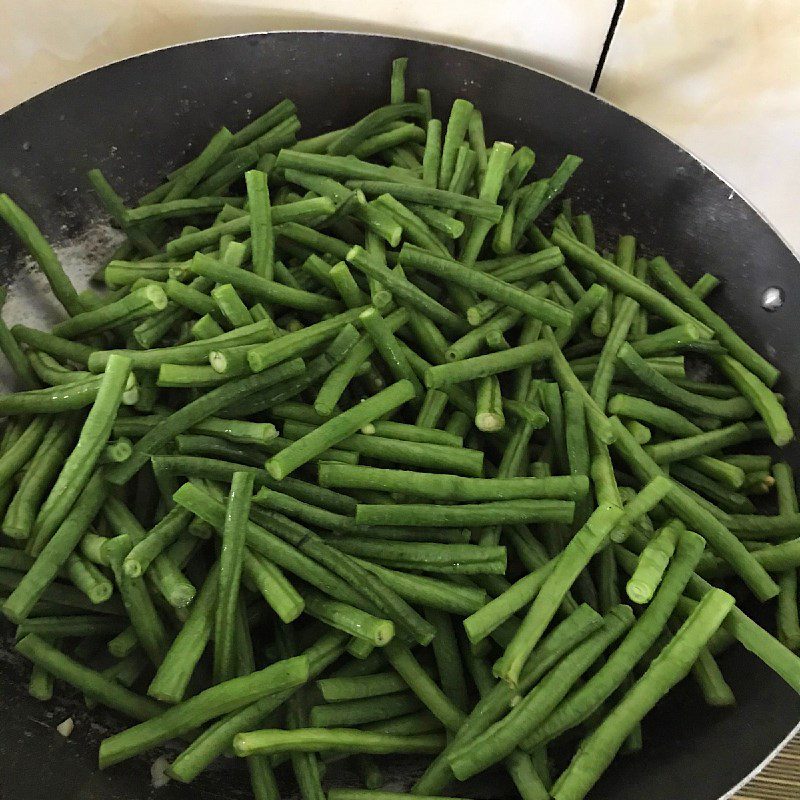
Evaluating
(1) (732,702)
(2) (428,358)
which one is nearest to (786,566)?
(1) (732,702)

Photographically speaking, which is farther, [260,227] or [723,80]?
[723,80]

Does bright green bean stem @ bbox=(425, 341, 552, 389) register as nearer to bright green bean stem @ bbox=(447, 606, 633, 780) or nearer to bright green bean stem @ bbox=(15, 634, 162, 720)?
bright green bean stem @ bbox=(447, 606, 633, 780)

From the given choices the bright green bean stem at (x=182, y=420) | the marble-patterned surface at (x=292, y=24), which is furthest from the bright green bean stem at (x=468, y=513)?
the marble-patterned surface at (x=292, y=24)

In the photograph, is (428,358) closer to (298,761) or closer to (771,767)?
(298,761)

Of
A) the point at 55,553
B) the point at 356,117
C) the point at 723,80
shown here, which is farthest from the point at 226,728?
the point at 723,80

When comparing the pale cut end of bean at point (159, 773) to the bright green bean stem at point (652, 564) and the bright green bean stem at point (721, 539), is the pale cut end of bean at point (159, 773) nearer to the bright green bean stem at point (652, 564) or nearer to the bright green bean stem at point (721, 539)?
the bright green bean stem at point (652, 564)

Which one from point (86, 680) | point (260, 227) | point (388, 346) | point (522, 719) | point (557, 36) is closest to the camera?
point (522, 719)

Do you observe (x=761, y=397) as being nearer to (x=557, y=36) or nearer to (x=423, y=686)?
(x=423, y=686)
